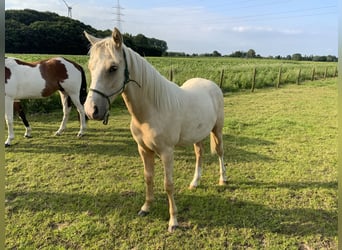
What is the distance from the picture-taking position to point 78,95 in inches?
215

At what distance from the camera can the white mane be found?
2222 millimetres

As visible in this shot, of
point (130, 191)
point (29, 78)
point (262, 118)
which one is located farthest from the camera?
point (262, 118)

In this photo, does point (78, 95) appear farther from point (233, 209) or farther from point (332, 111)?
point (332, 111)

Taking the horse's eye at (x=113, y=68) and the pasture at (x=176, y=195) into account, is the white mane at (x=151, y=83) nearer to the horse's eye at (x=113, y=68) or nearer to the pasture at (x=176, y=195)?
the horse's eye at (x=113, y=68)

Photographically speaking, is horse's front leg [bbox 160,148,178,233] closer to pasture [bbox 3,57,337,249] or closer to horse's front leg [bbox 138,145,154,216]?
pasture [bbox 3,57,337,249]

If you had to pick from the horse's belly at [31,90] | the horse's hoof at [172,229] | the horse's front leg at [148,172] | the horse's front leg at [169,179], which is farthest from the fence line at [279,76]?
the horse's hoof at [172,229]

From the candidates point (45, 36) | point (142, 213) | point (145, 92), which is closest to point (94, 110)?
point (145, 92)

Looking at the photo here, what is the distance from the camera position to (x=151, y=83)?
237 cm

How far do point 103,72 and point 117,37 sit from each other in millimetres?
A: 278

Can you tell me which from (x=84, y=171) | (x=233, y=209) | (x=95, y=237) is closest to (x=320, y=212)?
(x=233, y=209)

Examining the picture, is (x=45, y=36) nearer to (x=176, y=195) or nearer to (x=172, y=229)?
(x=176, y=195)

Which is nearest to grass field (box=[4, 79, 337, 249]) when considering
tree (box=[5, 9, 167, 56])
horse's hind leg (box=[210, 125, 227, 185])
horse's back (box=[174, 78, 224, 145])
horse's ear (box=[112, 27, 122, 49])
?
horse's hind leg (box=[210, 125, 227, 185])

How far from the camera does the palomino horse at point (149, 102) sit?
198cm

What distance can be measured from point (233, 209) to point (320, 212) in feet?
3.13
